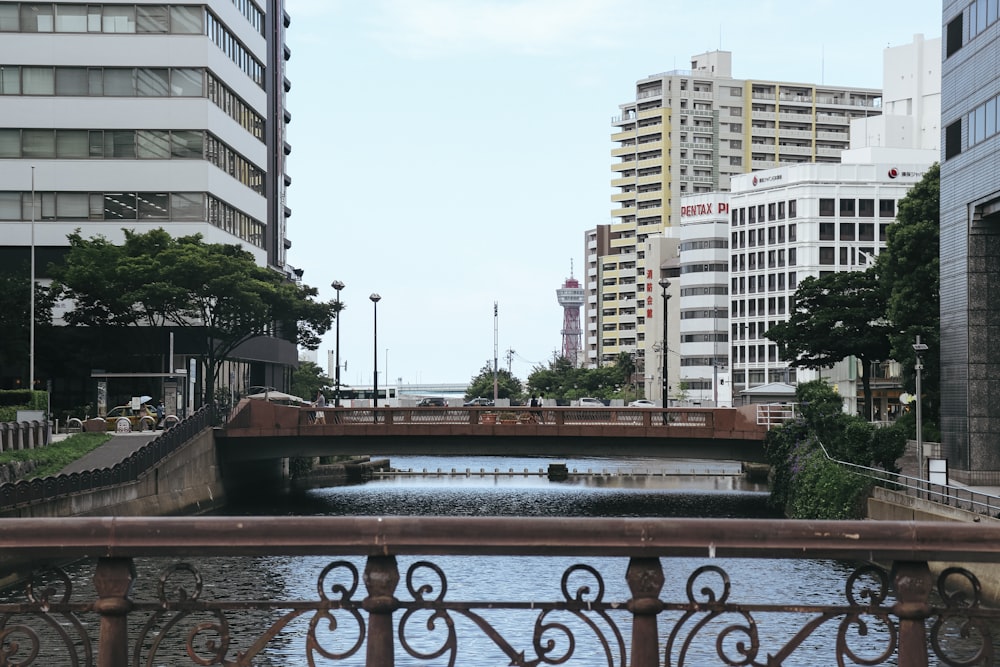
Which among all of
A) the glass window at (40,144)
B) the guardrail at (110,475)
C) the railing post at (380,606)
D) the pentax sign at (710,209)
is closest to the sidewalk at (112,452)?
the guardrail at (110,475)

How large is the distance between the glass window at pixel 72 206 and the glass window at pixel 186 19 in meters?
9.90

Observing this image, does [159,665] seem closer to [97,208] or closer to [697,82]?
[97,208]

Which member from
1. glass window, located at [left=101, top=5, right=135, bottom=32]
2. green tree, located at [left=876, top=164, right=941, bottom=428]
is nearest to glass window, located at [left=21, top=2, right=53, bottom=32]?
glass window, located at [left=101, top=5, right=135, bottom=32]

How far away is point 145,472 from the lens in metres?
48.8

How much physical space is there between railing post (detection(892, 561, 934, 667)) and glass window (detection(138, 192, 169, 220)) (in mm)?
71657

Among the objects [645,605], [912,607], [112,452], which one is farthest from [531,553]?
Answer: [112,452]

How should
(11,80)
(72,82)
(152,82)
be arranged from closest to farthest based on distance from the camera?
1. (11,80)
2. (72,82)
3. (152,82)

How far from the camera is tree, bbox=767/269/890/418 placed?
84750mm

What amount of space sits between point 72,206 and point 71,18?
31.7 feet

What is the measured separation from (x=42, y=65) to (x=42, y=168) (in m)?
5.28

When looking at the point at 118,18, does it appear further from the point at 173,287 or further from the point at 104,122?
the point at 173,287

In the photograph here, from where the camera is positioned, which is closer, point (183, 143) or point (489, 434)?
point (489, 434)

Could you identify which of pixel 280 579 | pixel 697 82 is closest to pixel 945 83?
pixel 280 579

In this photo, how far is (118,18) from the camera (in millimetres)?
73375
